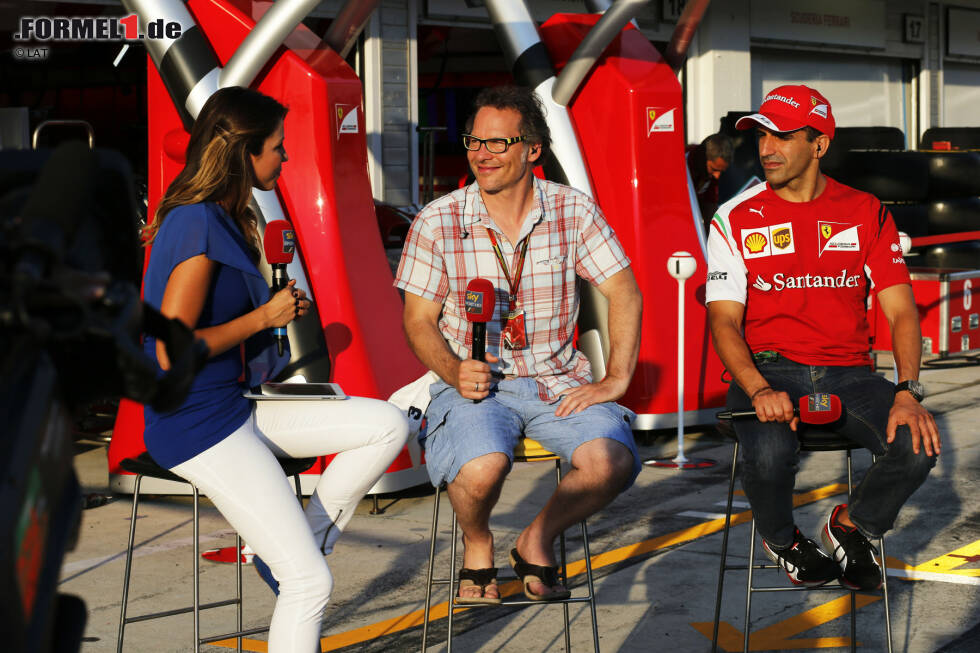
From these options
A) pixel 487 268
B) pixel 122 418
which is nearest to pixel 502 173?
pixel 487 268

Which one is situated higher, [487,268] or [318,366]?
[487,268]

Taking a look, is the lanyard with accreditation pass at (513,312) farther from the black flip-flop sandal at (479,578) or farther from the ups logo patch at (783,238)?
the ups logo patch at (783,238)

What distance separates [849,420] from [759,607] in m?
0.91

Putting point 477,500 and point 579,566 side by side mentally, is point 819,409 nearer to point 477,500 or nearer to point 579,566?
point 477,500

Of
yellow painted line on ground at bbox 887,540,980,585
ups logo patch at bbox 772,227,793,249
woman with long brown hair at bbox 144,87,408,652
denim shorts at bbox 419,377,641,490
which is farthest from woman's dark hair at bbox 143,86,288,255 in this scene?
yellow painted line on ground at bbox 887,540,980,585

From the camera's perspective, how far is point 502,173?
12.6 ft

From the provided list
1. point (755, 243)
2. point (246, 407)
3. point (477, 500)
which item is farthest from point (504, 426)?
point (755, 243)

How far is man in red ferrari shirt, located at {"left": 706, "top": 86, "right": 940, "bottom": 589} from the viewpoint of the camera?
12.6 ft

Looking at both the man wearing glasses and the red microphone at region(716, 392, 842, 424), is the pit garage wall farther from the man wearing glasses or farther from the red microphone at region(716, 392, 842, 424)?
the red microphone at region(716, 392, 842, 424)

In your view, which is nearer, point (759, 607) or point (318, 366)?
point (759, 607)

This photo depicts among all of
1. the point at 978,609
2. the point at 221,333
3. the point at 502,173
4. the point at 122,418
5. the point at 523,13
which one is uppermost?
the point at 523,13

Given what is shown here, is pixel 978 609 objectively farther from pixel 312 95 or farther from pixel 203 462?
pixel 312 95

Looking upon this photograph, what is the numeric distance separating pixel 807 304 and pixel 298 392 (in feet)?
5.58

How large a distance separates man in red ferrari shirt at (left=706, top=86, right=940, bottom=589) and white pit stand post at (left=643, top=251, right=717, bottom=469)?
100 inches
